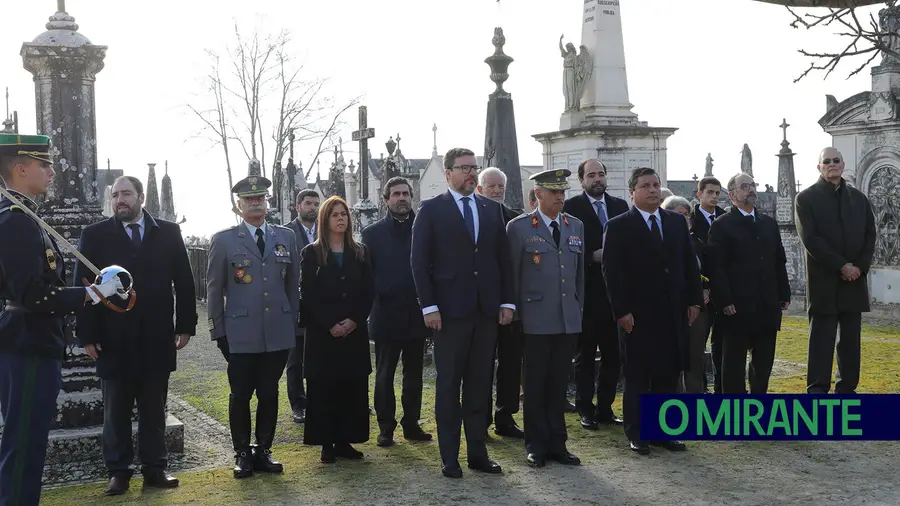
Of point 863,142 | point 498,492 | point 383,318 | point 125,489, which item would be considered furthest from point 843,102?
point 125,489

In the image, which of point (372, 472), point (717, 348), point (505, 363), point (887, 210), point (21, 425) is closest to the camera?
point (21, 425)

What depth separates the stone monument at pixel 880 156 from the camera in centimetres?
1490

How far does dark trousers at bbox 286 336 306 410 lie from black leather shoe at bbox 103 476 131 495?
256 centimetres

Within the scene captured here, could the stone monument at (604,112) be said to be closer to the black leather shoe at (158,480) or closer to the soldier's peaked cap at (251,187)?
the soldier's peaked cap at (251,187)

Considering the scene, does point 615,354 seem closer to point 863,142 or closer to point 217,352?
point 217,352

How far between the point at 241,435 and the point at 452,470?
57.2 inches

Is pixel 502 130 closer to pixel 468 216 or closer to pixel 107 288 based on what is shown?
pixel 468 216

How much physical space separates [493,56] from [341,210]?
6.52 metres

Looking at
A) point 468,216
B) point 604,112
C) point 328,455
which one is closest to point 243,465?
point 328,455

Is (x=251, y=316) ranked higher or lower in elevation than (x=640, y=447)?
higher

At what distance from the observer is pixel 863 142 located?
1538 cm

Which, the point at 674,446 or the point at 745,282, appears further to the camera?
the point at 745,282

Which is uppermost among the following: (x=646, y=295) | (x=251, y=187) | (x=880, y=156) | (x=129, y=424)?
(x=880, y=156)

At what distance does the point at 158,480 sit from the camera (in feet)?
20.6
